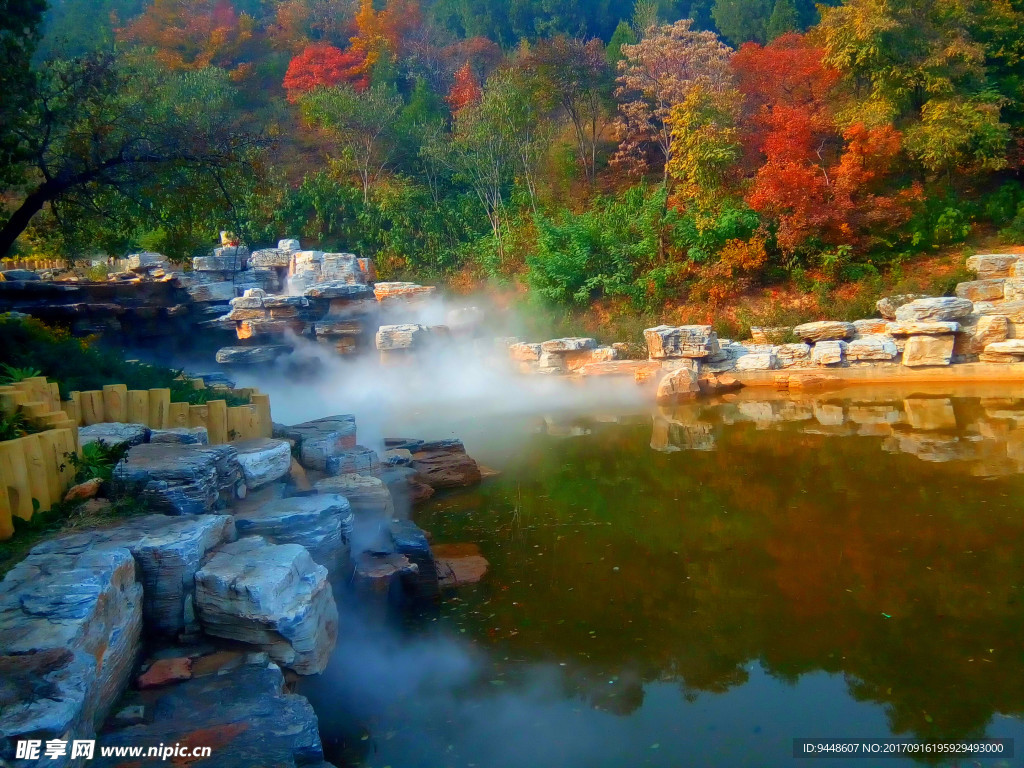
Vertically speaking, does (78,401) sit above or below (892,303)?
below

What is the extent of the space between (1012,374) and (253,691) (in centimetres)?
1556

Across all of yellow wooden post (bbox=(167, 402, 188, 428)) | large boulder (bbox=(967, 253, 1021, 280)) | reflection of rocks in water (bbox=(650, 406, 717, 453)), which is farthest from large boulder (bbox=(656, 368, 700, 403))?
yellow wooden post (bbox=(167, 402, 188, 428))

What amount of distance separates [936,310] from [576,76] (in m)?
14.5

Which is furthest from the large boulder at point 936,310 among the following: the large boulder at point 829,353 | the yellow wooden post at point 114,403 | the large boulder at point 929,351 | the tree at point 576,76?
the yellow wooden post at point 114,403

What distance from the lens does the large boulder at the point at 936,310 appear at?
15.3m

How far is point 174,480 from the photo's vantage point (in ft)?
17.9

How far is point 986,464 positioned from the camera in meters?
9.07

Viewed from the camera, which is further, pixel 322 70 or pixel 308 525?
pixel 322 70

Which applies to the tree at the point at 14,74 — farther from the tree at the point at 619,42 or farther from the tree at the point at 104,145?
the tree at the point at 619,42

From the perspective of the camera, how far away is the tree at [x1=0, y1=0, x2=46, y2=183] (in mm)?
8484

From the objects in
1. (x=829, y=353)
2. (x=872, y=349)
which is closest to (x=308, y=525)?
(x=829, y=353)

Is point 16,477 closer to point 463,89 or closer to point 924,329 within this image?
point 924,329

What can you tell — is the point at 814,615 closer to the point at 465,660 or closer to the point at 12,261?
the point at 465,660

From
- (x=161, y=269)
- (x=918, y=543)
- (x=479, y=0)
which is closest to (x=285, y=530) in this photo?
(x=918, y=543)
